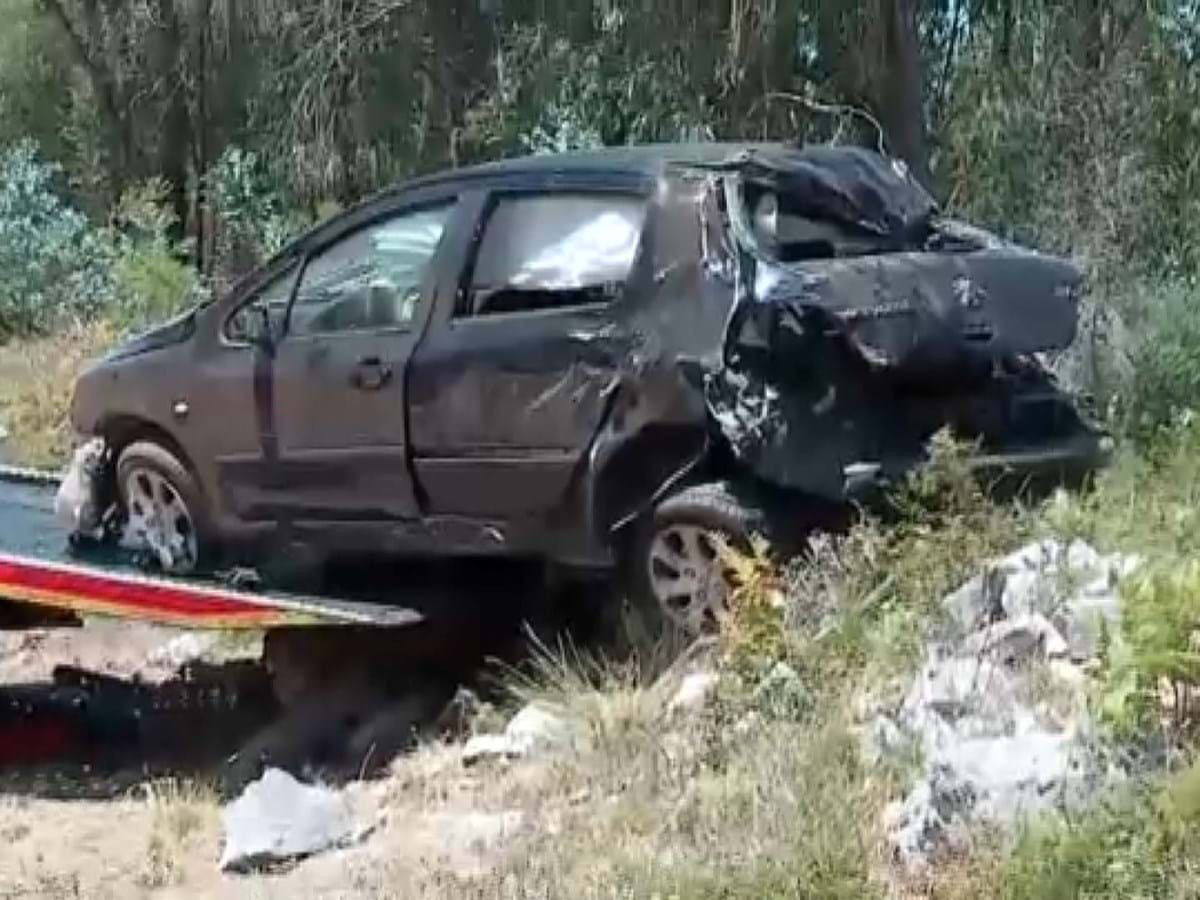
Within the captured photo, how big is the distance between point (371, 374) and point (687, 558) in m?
1.53

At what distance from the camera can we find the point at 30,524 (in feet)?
31.5

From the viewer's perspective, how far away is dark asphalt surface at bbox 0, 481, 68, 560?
8875mm

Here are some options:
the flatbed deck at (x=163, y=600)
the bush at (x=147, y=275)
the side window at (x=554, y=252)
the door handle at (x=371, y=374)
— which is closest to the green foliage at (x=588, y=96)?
the bush at (x=147, y=275)

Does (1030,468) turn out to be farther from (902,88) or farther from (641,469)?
(902,88)

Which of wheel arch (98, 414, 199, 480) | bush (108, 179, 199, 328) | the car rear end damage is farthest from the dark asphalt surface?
bush (108, 179, 199, 328)

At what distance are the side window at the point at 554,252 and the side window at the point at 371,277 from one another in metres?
0.27

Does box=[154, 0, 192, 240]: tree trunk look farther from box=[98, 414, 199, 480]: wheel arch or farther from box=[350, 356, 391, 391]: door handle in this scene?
box=[350, 356, 391, 391]: door handle

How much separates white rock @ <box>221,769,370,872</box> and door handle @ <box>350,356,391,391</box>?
67.3 inches

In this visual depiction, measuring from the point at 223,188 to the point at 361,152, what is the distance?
6034 millimetres

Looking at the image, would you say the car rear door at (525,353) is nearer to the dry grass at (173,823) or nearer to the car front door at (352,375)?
the car front door at (352,375)


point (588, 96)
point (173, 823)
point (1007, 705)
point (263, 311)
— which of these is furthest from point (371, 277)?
point (588, 96)

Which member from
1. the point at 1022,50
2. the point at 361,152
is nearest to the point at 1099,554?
the point at 1022,50

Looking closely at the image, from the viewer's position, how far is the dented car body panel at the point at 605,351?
737 centimetres

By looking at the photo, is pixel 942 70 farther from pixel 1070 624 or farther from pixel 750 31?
pixel 1070 624
